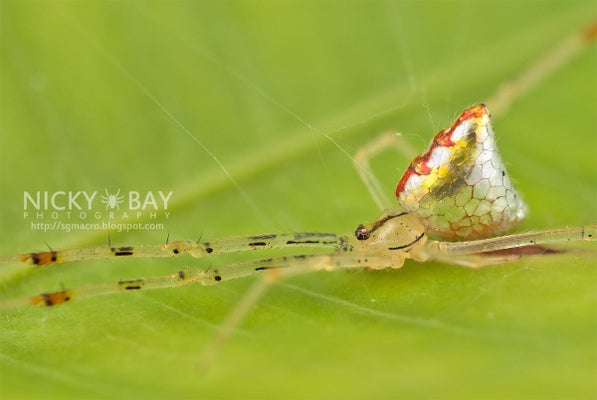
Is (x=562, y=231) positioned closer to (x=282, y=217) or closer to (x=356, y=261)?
(x=356, y=261)

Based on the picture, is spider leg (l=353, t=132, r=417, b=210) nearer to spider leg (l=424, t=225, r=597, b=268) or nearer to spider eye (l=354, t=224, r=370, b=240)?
spider eye (l=354, t=224, r=370, b=240)

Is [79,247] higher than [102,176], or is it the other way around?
[102,176]

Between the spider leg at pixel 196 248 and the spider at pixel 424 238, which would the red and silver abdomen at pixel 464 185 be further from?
the spider leg at pixel 196 248

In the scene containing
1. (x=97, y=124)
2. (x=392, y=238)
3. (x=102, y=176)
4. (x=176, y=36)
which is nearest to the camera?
(x=392, y=238)

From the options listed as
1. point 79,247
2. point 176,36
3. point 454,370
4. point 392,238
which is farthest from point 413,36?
point 454,370

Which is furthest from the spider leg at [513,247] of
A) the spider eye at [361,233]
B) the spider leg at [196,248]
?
the spider leg at [196,248]
